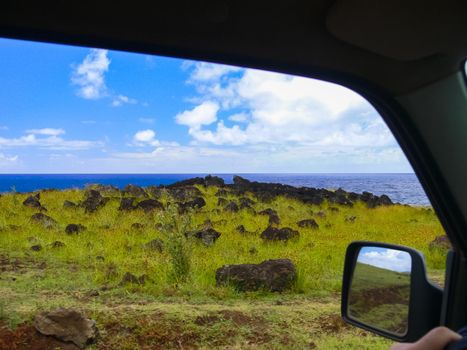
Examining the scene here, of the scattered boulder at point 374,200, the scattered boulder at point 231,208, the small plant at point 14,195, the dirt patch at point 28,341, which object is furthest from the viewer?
the scattered boulder at point 374,200

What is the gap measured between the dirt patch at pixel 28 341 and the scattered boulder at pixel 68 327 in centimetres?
4

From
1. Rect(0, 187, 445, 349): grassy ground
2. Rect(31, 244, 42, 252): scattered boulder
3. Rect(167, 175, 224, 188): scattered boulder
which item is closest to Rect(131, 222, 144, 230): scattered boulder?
Rect(0, 187, 445, 349): grassy ground

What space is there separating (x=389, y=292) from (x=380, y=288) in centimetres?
7

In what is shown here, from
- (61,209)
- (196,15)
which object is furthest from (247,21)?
(61,209)

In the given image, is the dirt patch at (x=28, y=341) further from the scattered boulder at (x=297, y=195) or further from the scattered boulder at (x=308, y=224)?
the scattered boulder at (x=297, y=195)

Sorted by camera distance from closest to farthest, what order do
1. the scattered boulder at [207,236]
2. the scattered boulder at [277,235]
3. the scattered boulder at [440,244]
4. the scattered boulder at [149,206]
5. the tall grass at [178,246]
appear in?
1. the tall grass at [178,246]
2. the scattered boulder at [440,244]
3. the scattered boulder at [207,236]
4. the scattered boulder at [277,235]
5. the scattered boulder at [149,206]

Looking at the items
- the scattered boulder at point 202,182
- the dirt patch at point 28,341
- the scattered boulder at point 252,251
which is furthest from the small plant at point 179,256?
the scattered boulder at point 202,182

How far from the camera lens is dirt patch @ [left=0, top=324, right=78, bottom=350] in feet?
13.4

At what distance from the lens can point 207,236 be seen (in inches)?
354

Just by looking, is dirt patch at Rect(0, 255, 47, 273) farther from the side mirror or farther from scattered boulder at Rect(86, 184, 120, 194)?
scattered boulder at Rect(86, 184, 120, 194)

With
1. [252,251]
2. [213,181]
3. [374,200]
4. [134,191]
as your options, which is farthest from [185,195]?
[374,200]

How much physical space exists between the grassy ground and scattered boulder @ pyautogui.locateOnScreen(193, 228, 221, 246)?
0.44ft

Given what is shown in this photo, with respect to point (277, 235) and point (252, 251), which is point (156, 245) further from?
point (277, 235)

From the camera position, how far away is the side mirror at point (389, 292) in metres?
1.50
